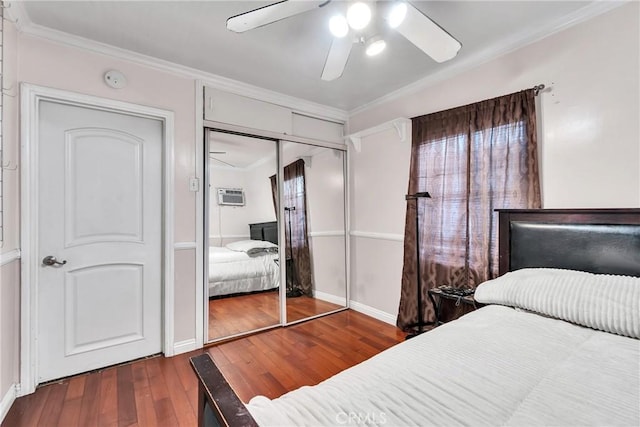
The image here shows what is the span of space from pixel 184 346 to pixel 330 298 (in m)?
1.63

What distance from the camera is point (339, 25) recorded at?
4.65 feet

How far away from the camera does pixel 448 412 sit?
725mm

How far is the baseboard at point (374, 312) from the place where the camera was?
9.96 feet

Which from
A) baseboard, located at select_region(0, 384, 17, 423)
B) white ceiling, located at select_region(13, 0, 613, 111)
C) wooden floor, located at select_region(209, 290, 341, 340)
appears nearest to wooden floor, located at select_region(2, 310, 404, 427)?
baseboard, located at select_region(0, 384, 17, 423)

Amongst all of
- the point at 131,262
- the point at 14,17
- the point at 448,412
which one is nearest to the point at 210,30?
the point at 14,17

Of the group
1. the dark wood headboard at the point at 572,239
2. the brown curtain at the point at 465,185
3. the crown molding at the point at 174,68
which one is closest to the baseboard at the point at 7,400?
the crown molding at the point at 174,68

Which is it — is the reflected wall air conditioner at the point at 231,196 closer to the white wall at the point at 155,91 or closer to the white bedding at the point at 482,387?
the white wall at the point at 155,91

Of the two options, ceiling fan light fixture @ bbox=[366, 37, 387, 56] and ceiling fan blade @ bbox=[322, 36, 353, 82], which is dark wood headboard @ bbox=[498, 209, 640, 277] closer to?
ceiling fan light fixture @ bbox=[366, 37, 387, 56]

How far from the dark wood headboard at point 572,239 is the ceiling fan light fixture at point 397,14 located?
1.42m

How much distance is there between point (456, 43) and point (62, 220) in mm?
2786

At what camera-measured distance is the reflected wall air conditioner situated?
2684 mm

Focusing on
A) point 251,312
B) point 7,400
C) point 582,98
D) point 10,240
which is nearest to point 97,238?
point 10,240

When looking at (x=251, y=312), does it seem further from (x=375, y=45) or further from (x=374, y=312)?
(x=375, y=45)

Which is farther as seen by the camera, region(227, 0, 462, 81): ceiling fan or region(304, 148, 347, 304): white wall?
region(304, 148, 347, 304): white wall
